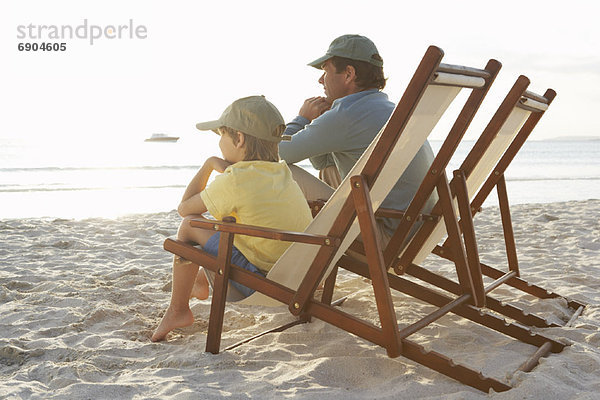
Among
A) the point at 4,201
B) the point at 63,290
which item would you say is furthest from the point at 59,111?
the point at 63,290

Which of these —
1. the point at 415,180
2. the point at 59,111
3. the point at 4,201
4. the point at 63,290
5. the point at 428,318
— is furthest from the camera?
the point at 59,111

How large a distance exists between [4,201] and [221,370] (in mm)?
9746

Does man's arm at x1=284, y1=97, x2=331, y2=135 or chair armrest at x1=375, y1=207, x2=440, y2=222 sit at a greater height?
man's arm at x1=284, y1=97, x2=331, y2=135

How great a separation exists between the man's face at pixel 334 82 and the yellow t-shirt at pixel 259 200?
851 millimetres

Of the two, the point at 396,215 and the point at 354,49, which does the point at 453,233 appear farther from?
the point at 354,49

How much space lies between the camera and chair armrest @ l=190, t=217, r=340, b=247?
2.34m

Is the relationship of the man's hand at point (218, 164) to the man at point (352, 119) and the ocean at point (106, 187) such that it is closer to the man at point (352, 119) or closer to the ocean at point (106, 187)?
the man at point (352, 119)

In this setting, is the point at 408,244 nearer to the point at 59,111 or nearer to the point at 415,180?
the point at 415,180

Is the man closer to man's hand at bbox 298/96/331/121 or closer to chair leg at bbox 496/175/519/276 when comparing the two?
man's hand at bbox 298/96/331/121

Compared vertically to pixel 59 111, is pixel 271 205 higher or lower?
lower

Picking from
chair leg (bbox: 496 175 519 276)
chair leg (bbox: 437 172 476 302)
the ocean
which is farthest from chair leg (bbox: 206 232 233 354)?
the ocean

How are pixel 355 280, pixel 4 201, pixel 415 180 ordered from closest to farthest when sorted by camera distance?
pixel 415 180 → pixel 355 280 → pixel 4 201

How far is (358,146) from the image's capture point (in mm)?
3248

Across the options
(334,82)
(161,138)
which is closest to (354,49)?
(334,82)
